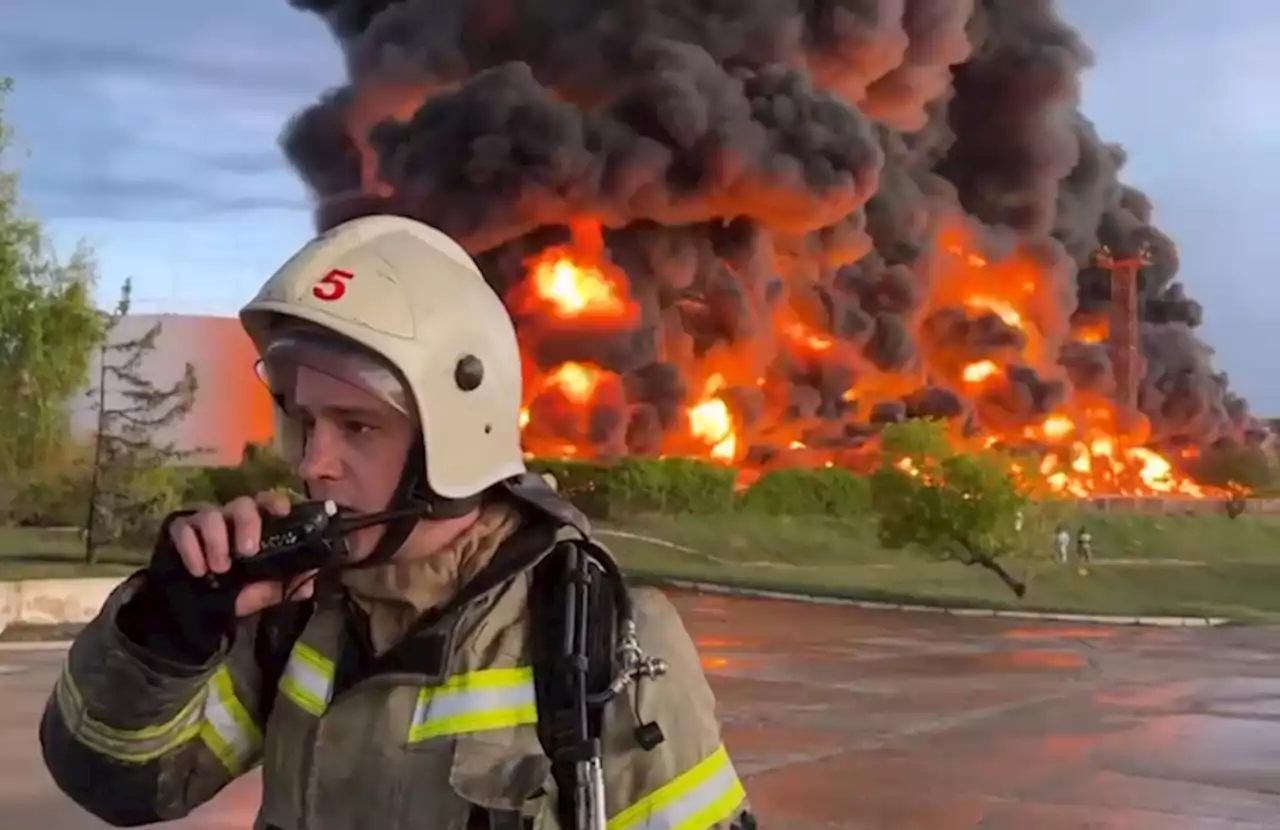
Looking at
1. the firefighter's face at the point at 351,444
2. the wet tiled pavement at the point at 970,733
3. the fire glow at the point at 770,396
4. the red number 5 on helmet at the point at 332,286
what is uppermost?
the fire glow at the point at 770,396

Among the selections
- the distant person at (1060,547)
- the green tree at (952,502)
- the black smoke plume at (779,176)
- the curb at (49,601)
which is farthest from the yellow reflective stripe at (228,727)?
the black smoke plume at (779,176)

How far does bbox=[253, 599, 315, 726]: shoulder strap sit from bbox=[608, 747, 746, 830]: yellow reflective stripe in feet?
1.57

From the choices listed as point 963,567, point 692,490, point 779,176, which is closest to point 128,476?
point 963,567

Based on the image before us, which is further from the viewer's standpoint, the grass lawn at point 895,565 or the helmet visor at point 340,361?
the grass lawn at point 895,565

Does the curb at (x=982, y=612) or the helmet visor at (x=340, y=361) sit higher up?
the helmet visor at (x=340, y=361)

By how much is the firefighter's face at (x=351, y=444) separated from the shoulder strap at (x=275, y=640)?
7.0 inches

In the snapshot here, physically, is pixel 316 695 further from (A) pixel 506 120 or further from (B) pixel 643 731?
(A) pixel 506 120

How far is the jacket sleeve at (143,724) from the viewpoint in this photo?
1.74 m

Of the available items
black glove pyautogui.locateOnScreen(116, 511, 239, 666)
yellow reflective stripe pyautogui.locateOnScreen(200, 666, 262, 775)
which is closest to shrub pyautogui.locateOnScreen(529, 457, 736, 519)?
yellow reflective stripe pyautogui.locateOnScreen(200, 666, 262, 775)

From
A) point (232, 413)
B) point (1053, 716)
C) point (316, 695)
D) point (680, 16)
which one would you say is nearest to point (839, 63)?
point (680, 16)

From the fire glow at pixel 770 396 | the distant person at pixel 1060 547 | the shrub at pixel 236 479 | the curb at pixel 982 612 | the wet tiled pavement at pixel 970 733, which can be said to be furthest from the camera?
the fire glow at pixel 770 396

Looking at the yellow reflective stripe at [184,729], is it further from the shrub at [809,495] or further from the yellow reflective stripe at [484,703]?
the shrub at [809,495]

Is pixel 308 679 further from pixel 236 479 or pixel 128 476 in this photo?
pixel 236 479

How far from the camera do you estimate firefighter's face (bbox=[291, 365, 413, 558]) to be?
1771mm
